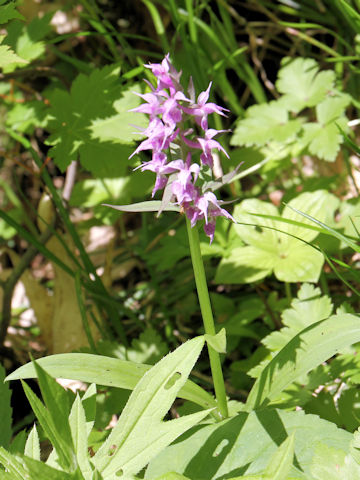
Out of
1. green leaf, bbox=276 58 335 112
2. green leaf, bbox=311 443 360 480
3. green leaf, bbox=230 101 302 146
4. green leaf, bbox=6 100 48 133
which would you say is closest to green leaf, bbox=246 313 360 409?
green leaf, bbox=311 443 360 480

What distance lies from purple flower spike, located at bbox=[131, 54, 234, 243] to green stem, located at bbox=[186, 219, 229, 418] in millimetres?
66

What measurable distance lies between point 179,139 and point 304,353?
0.57 meters

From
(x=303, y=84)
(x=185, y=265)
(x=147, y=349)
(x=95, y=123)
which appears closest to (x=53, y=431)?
(x=147, y=349)

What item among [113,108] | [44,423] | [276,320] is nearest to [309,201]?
[276,320]

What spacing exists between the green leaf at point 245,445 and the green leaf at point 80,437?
23 centimetres

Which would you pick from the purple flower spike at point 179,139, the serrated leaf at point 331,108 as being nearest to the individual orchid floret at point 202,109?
the purple flower spike at point 179,139

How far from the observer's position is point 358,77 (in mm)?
2293

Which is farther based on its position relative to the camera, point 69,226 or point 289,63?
point 289,63

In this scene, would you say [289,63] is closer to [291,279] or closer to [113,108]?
[113,108]

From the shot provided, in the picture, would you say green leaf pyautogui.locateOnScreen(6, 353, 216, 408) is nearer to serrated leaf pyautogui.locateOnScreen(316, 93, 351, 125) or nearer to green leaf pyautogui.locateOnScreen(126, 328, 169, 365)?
green leaf pyautogui.locateOnScreen(126, 328, 169, 365)

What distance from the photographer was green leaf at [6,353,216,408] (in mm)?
1196

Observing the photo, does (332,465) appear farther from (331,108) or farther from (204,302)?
(331,108)

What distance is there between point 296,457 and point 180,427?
28 cm

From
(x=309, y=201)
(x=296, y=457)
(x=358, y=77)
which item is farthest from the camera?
(x=358, y=77)
